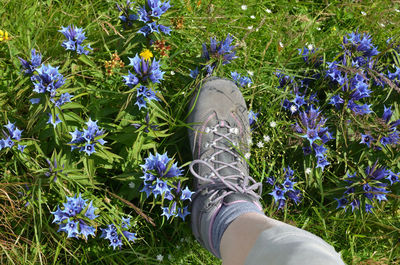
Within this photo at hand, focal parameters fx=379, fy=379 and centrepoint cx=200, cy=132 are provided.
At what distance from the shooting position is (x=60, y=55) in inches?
83.7

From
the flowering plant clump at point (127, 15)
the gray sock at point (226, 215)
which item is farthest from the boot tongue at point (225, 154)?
the flowering plant clump at point (127, 15)

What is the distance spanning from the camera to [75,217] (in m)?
1.70

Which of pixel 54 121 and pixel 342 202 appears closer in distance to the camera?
pixel 54 121

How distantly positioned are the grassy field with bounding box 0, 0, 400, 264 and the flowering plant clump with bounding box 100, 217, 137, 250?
0.17 feet

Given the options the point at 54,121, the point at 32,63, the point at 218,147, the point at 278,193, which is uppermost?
the point at 32,63

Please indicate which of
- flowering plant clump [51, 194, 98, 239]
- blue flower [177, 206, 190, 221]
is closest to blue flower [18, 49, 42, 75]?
flowering plant clump [51, 194, 98, 239]

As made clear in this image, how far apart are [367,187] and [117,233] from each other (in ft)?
4.42

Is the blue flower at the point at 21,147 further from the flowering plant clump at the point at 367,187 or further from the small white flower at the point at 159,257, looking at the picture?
the flowering plant clump at the point at 367,187

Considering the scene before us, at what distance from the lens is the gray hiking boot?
199 centimetres

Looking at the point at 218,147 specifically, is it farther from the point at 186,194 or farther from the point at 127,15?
the point at 127,15

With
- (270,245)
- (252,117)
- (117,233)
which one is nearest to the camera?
(270,245)

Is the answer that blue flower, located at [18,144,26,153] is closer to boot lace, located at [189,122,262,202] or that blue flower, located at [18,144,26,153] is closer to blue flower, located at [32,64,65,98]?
blue flower, located at [32,64,65,98]

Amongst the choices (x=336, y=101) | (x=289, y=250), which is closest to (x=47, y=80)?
(x=289, y=250)

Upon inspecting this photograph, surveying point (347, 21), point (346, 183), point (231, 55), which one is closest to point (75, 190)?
point (231, 55)
